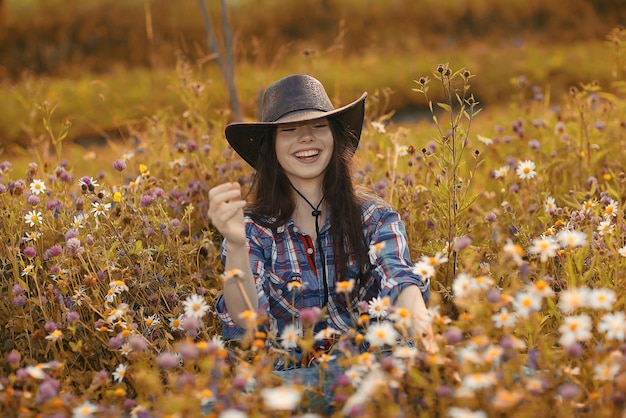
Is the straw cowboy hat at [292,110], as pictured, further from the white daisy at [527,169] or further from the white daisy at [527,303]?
the white daisy at [527,303]

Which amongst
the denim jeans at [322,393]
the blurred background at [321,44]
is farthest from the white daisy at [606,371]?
the blurred background at [321,44]

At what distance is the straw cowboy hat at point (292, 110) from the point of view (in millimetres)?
2489

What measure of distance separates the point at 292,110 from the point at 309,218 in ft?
1.19

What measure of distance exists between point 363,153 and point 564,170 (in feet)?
3.06

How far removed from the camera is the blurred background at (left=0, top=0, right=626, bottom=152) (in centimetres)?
846

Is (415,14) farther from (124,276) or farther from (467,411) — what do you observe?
(467,411)

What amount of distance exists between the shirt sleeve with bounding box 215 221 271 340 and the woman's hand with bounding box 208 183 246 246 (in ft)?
0.97

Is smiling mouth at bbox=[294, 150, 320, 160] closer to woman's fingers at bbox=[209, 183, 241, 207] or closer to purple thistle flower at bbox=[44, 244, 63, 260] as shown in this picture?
woman's fingers at bbox=[209, 183, 241, 207]

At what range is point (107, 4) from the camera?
10.6 metres

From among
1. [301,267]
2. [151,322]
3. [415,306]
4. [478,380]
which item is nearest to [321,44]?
[301,267]

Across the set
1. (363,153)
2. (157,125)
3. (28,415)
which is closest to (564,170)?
(363,153)

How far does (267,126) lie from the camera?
2559 mm

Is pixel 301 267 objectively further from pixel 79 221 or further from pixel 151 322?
pixel 79 221

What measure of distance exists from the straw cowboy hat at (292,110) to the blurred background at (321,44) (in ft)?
16.7
